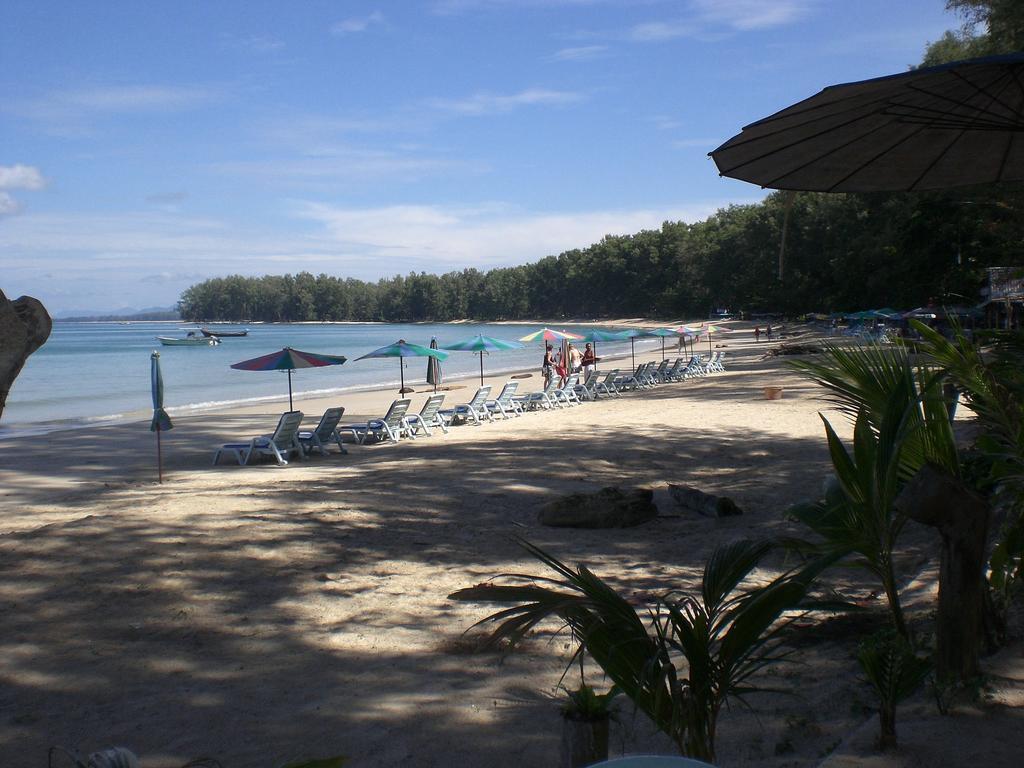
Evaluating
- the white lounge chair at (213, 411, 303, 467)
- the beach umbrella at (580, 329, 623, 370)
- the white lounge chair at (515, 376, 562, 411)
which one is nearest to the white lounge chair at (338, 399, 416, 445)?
the white lounge chair at (213, 411, 303, 467)

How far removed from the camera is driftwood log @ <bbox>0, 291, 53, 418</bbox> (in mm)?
1924

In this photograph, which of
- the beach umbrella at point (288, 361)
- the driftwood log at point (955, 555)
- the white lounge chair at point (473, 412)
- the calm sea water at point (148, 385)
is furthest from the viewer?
the calm sea water at point (148, 385)

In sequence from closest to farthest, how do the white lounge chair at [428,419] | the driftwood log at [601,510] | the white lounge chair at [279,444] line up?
the driftwood log at [601,510] < the white lounge chair at [279,444] < the white lounge chair at [428,419]

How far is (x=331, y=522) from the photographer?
23.1 ft

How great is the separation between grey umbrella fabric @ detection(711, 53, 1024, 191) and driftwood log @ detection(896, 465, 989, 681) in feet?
3.85

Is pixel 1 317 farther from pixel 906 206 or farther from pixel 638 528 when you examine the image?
pixel 906 206

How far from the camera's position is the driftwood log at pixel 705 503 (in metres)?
7.10

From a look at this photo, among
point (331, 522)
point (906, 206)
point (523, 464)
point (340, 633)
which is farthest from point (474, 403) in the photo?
point (906, 206)

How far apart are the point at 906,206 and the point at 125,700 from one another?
39.4m

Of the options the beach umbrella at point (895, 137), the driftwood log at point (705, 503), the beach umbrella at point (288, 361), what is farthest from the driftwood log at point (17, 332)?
the beach umbrella at point (288, 361)

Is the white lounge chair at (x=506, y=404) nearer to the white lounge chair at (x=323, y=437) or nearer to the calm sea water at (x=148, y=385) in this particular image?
the white lounge chair at (x=323, y=437)

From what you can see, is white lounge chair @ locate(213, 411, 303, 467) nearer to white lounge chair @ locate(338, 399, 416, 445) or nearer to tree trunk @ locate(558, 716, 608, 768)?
white lounge chair @ locate(338, 399, 416, 445)

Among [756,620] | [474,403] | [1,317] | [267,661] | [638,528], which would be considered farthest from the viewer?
[474,403]

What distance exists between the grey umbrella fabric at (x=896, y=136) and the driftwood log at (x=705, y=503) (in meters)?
3.71
